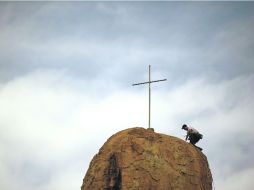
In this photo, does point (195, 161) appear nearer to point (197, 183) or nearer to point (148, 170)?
point (197, 183)

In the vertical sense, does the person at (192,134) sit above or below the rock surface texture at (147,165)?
above

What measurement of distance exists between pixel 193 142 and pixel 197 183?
3.79 m

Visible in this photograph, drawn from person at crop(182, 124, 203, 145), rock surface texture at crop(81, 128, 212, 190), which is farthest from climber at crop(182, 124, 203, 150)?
rock surface texture at crop(81, 128, 212, 190)

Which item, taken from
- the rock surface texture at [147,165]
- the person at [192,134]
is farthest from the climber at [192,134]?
the rock surface texture at [147,165]

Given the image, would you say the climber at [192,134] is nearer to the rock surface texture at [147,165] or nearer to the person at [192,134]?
the person at [192,134]

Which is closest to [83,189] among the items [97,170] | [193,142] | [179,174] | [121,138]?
[97,170]

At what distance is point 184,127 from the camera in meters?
30.5

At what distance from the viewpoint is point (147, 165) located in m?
26.8

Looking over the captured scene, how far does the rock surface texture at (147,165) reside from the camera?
26516 millimetres

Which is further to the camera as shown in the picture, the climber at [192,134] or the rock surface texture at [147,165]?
the climber at [192,134]

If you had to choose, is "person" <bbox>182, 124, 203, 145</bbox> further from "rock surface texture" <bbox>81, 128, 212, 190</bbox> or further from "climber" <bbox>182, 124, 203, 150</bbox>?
"rock surface texture" <bbox>81, 128, 212, 190</bbox>

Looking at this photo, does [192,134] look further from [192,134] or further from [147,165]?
[147,165]

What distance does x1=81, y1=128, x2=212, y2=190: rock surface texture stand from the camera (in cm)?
2652

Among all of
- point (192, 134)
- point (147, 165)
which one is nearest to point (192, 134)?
point (192, 134)
